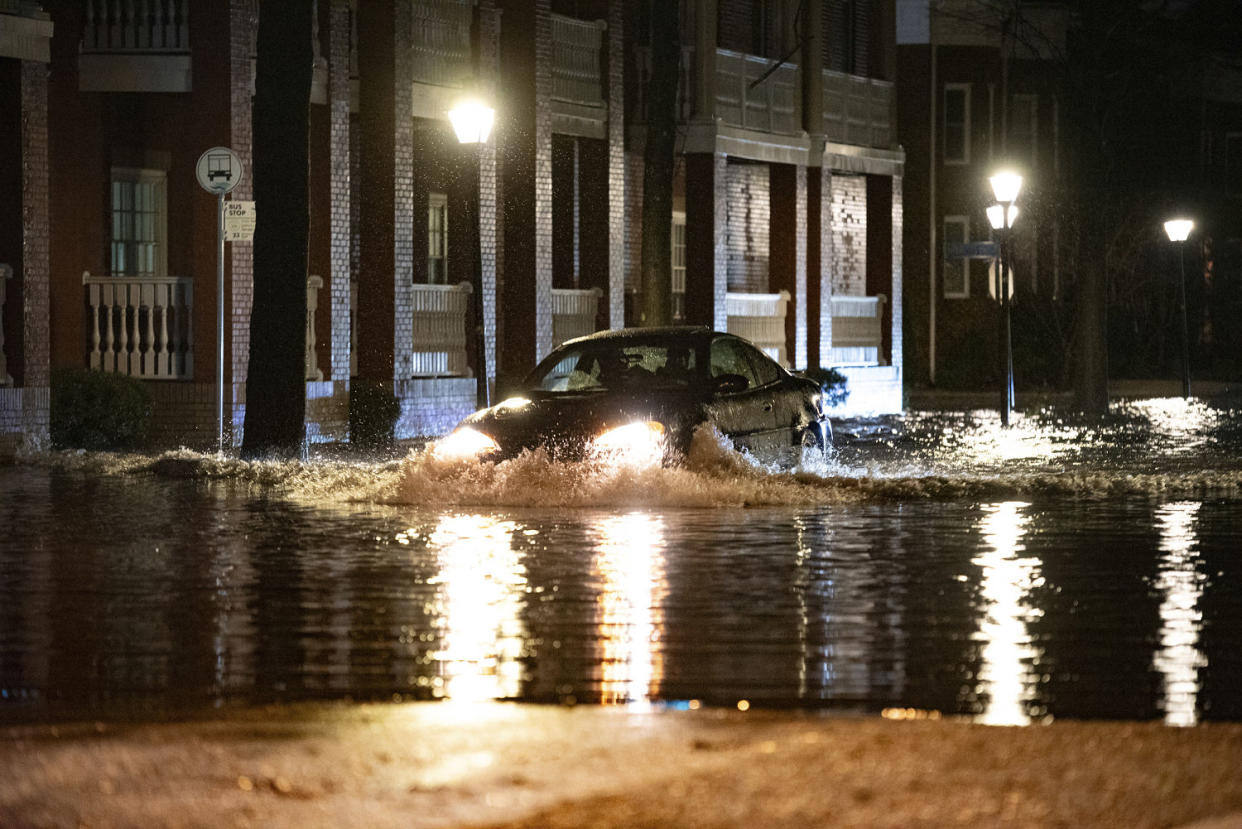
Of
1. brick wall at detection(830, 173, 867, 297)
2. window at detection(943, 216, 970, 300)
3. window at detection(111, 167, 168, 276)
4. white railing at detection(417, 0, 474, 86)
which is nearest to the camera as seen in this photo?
window at detection(111, 167, 168, 276)

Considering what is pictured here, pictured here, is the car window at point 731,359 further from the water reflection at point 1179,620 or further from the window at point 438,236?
the window at point 438,236

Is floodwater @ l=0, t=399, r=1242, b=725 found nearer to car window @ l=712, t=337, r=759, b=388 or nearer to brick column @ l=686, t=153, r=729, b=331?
car window @ l=712, t=337, r=759, b=388

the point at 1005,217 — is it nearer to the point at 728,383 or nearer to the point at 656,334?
the point at 656,334

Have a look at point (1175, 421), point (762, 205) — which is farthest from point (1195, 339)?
point (1175, 421)

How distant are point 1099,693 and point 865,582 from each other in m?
3.95

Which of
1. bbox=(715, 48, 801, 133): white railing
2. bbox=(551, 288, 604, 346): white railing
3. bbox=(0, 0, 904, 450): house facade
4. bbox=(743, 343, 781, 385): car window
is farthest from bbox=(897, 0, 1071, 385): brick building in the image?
bbox=(743, 343, 781, 385): car window

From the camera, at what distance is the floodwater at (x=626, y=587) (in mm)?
8859

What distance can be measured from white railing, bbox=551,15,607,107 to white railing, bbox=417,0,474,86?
1.89m

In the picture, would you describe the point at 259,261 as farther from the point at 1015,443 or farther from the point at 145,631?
the point at 145,631

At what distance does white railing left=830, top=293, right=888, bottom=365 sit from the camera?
41.4m

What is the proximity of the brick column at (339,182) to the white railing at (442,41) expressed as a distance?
1.49 meters

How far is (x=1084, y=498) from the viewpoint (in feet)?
62.3

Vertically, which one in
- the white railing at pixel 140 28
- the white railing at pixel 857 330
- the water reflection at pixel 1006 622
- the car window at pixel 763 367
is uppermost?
the white railing at pixel 140 28

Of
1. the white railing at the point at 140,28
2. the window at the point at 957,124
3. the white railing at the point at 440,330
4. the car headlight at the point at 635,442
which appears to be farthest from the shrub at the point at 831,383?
the car headlight at the point at 635,442
